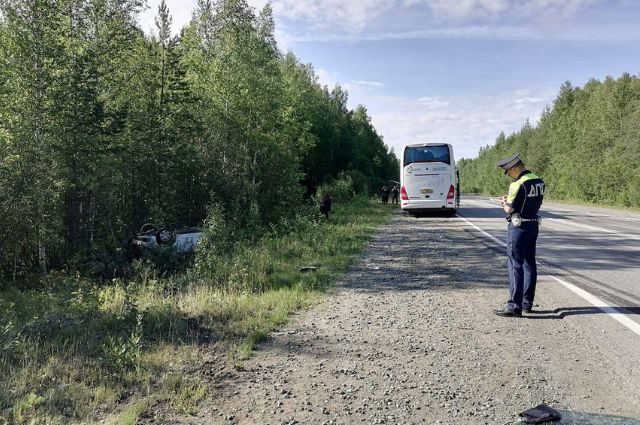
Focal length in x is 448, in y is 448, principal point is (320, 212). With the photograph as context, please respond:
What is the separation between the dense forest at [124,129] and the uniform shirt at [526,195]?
8.43m

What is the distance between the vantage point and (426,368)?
4.20m

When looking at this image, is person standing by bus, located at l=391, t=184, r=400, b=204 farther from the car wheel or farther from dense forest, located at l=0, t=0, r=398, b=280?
the car wheel

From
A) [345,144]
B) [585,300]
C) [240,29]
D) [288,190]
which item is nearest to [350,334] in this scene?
[585,300]

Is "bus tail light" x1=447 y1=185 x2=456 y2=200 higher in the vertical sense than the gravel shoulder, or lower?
higher

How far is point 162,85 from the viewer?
18031mm

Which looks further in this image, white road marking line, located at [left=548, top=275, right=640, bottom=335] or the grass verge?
white road marking line, located at [left=548, top=275, right=640, bottom=335]

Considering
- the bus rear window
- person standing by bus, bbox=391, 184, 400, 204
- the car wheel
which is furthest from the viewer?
person standing by bus, bbox=391, 184, 400, 204

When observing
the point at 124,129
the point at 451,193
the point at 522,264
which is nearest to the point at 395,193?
the point at 451,193

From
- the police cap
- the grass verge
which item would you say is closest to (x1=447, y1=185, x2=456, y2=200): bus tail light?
the grass verge

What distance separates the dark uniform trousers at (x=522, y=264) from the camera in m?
5.88

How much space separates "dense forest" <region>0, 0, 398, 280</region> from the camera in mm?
12484

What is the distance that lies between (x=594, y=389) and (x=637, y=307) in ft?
10.1

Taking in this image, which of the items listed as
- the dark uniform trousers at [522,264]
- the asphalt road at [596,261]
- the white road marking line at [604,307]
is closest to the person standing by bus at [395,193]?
the asphalt road at [596,261]

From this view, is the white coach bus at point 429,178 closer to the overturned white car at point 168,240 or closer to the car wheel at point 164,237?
the overturned white car at point 168,240
